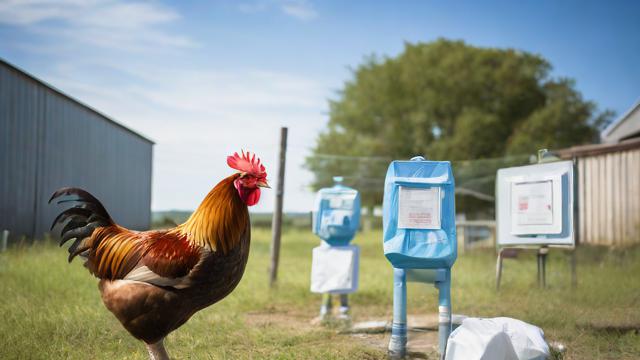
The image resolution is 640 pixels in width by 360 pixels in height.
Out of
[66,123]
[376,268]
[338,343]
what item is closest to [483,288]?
[376,268]

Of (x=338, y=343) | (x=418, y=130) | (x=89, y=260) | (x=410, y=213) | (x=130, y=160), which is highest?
(x=418, y=130)

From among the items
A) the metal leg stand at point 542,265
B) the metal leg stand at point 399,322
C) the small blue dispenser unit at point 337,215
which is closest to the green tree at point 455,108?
the metal leg stand at point 542,265

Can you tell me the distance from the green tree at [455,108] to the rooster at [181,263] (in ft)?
56.5

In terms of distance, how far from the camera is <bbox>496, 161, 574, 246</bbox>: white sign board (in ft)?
21.6

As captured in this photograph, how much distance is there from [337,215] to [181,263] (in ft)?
10.0

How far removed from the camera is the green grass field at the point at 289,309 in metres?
4.61

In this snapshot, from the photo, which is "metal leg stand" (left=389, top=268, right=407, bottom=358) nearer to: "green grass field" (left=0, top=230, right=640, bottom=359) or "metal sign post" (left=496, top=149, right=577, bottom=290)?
"green grass field" (left=0, top=230, right=640, bottom=359)

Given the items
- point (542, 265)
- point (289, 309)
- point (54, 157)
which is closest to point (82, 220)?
point (289, 309)

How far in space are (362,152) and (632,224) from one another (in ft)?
40.6

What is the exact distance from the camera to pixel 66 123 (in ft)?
37.9

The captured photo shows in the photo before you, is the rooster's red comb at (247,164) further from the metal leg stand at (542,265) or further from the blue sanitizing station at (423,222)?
the metal leg stand at (542,265)

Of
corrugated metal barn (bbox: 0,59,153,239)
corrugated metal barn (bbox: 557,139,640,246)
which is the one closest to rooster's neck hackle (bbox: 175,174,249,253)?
corrugated metal barn (bbox: 0,59,153,239)

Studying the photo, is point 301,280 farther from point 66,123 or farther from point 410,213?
point 66,123

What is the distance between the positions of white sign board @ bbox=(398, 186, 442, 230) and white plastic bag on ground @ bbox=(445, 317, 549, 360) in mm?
835
